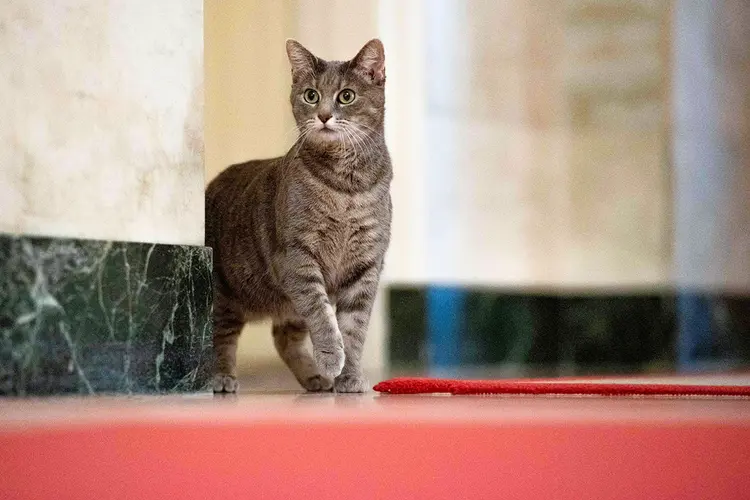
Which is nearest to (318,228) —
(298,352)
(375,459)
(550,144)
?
(298,352)

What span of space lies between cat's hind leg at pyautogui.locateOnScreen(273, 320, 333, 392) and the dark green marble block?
0.45 meters

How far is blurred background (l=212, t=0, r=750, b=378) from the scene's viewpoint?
348cm

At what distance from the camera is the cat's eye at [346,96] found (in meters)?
A: 1.74

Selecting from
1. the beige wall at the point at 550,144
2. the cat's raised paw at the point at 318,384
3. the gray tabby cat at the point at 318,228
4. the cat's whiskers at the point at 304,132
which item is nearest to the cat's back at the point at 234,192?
the gray tabby cat at the point at 318,228

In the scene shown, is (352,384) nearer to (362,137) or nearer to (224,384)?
(224,384)

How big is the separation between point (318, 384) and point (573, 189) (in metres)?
2.30

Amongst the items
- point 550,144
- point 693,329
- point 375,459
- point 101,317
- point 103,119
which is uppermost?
point 550,144

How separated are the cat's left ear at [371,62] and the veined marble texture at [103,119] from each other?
0.42 metres

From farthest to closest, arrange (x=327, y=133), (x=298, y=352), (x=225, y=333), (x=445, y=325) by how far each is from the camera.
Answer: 1. (x=445, y=325)
2. (x=298, y=352)
3. (x=225, y=333)
4. (x=327, y=133)

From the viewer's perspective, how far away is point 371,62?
5.80ft

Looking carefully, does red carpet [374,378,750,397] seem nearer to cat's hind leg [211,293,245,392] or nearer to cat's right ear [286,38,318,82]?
cat's hind leg [211,293,245,392]

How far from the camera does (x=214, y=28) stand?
3.02 meters

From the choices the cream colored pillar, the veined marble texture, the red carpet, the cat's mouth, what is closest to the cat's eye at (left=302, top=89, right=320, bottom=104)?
the cat's mouth

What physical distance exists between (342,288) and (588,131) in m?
2.41
